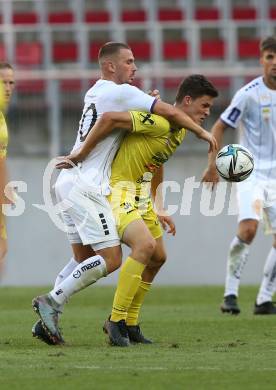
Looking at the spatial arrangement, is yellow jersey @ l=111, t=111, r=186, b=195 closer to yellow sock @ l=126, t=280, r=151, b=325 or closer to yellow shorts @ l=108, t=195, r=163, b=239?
yellow shorts @ l=108, t=195, r=163, b=239

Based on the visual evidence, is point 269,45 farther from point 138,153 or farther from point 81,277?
point 81,277

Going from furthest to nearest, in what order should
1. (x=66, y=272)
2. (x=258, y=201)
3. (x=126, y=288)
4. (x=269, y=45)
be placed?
(x=258, y=201) < (x=269, y=45) < (x=66, y=272) < (x=126, y=288)

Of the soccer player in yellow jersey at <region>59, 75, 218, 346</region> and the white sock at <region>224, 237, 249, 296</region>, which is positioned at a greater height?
the soccer player in yellow jersey at <region>59, 75, 218, 346</region>

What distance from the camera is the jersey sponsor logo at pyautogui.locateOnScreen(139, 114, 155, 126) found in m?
7.62

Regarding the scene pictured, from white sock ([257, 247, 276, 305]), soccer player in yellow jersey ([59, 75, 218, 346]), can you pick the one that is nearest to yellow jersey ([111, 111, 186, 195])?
soccer player in yellow jersey ([59, 75, 218, 346])

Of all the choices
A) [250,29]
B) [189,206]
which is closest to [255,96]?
[189,206]

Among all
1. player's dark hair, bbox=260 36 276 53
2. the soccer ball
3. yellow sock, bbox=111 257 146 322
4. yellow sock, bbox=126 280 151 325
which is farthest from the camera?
player's dark hair, bbox=260 36 276 53

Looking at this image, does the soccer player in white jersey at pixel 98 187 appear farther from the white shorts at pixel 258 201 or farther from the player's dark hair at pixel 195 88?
the white shorts at pixel 258 201

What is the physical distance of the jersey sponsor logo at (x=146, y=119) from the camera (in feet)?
25.0

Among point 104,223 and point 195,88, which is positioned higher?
point 195,88

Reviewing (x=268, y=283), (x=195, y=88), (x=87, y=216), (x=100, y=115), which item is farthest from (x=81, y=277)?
(x=268, y=283)

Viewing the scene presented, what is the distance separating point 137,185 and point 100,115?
1.85ft

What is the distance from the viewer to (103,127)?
299 inches

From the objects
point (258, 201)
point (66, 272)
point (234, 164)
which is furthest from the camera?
point (258, 201)
